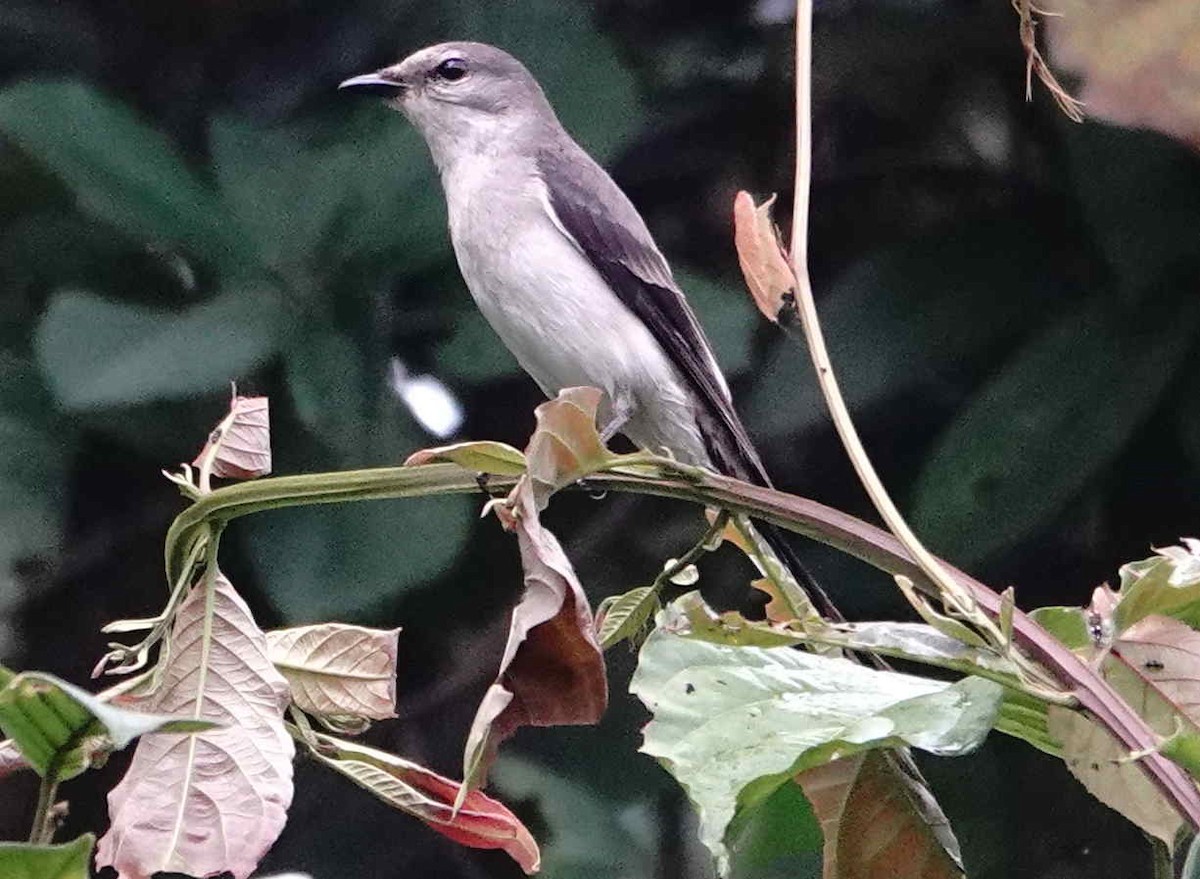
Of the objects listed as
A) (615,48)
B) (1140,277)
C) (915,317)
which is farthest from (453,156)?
(1140,277)

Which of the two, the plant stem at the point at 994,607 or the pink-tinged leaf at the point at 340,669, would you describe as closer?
the plant stem at the point at 994,607

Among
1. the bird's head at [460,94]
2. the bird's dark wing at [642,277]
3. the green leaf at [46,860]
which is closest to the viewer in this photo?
the green leaf at [46,860]

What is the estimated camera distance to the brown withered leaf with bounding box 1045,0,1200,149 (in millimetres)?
675

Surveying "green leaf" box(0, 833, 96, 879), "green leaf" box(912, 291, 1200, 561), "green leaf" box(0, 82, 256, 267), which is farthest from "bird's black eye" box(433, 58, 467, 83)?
"green leaf" box(0, 833, 96, 879)

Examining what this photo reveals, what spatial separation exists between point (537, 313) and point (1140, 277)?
1.47 feet

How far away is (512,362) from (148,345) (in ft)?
0.92

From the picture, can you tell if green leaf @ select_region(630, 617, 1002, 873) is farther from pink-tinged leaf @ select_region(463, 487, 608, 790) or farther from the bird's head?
the bird's head

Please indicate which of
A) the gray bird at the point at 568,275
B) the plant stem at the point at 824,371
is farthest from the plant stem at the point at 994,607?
the gray bird at the point at 568,275

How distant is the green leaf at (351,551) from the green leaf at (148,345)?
0.12m

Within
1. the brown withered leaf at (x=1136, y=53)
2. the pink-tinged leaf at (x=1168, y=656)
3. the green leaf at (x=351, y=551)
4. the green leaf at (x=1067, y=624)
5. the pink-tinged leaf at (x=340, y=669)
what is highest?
the brown withered leaf at (x=1136, y=53)

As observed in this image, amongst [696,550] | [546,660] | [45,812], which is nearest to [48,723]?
[45,812]

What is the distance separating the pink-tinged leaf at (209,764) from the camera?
0.42 metres

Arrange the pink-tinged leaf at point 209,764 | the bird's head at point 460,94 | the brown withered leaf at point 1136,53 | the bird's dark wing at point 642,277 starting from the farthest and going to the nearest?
the bird's head at point 460,94 → the bird's dark wing at point 642,277 → the brown withered leaf at point 1136,53 → the pink-tinged leaf at point 209,764

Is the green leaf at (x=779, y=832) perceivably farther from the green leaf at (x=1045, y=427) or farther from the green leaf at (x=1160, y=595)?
the green leaf at (x=1045, y=427)
